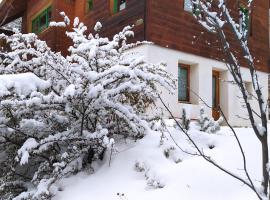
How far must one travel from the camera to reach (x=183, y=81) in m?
12.5

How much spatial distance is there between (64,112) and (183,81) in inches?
312

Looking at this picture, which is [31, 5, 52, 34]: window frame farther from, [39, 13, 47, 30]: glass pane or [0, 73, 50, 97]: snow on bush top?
[0, 73, 50, 97]: snow on bush top

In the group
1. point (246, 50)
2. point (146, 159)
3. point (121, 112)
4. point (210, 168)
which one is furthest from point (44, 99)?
point (246, 50)

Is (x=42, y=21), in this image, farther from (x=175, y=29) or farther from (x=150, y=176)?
(x=150, y=176)

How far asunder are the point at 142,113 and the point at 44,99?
1.49 m

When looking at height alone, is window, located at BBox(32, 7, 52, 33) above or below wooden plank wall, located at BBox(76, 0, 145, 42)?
above

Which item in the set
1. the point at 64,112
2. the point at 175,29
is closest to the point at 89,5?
the point at 175,29

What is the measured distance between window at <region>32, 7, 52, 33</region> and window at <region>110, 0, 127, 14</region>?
4.08m

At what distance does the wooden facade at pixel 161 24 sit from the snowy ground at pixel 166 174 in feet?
14.9

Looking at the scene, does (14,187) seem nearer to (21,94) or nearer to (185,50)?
(21,94)

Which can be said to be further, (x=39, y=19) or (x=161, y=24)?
(x=39, y=19)

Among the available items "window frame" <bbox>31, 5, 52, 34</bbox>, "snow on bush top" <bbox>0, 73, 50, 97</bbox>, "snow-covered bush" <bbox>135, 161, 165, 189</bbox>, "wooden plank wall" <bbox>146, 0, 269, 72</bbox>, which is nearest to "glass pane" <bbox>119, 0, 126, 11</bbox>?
"wooden plank wall" <bbox>146, 0, 269, 72</bbox>

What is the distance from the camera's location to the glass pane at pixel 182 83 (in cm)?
1225

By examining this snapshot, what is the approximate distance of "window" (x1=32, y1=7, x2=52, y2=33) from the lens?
16.6m
